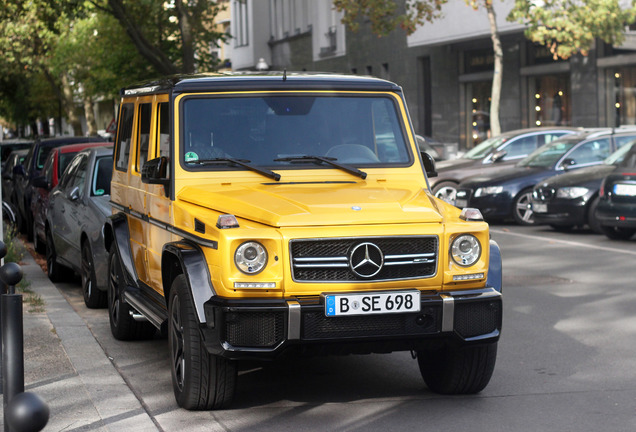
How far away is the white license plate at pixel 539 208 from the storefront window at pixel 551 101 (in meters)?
13.9

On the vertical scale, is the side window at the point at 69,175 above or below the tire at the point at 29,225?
above

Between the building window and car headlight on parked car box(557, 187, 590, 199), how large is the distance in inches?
1497

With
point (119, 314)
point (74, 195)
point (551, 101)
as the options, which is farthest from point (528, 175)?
point (551, 101)

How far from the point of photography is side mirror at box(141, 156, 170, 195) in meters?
7.46

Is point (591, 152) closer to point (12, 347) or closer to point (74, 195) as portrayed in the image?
point (74, 195)

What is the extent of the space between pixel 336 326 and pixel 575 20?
21.9 m

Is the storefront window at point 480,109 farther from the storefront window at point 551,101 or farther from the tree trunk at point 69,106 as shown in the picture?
the tree trunk at point 69,106

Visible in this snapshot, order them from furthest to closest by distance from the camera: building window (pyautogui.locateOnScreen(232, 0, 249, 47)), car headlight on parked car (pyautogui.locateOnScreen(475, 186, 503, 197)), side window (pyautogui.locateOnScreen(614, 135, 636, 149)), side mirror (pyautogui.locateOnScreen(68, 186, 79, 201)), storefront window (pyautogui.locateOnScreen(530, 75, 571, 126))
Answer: building window (pyautogui.locateOnScreen(232, 0, 249, 47)) < storefront window (pyautogui.locateOnScreen(530, 75, 571, 126)) < car headlight on parked car (pyautogui.locateOnScreen(475, 186, 503, 197)) < side window (pyautogui.locateOnScreen(614, 135, 636, 149)) < side mirror (pyautogui.locateOnScreen(68, 186, 79, 201))

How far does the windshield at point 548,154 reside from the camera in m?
20.4

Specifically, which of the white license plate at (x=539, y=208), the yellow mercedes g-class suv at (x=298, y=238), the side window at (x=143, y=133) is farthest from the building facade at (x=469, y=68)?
the yellow mercedes g-class suv at (x=298, y=238)

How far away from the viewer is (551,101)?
32.6 meters

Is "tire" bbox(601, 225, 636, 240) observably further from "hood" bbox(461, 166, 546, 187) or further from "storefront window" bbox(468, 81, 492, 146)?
"storefront window" bbox(468, 81, 492, 146)

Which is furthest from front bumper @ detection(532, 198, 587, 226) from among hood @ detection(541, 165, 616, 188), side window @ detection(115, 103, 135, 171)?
side window @ detection(115, 103, 135, 171)

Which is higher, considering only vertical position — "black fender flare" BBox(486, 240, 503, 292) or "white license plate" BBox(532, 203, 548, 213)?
"black fender flare" BBox(486, 240, 503, 292)
